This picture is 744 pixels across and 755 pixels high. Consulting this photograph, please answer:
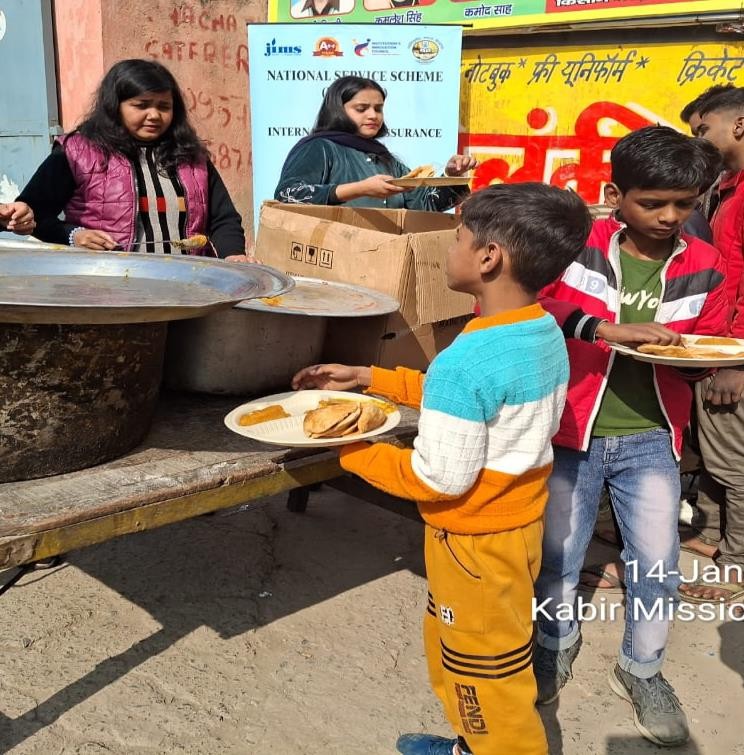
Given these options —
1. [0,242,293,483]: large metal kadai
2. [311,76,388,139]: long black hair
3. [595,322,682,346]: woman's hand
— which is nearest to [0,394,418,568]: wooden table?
[0,242,293,483]: large metal kadai

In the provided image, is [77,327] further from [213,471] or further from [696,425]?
[696,425]

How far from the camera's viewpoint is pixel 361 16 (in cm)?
638

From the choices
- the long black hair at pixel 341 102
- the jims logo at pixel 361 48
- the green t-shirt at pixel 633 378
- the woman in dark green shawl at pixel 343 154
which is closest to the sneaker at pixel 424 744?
the green t-shirt at pixel 633 378

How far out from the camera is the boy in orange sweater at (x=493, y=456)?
1604mm

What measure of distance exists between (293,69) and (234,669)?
14.7 feet

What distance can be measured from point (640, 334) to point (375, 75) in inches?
167

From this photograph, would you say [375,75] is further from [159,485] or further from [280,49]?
[159,485]

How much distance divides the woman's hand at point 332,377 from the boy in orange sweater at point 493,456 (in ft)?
0.96

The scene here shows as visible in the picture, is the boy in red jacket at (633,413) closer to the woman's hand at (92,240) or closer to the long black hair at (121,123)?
the woman's hand at (92,240)

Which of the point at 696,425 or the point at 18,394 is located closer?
the point at 18,394

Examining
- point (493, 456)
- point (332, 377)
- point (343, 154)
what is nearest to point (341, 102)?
point (343, 154)

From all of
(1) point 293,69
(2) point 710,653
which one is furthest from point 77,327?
(1) point 293,69

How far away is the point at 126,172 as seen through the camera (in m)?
2.95

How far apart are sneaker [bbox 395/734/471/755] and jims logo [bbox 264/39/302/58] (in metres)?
4.85
